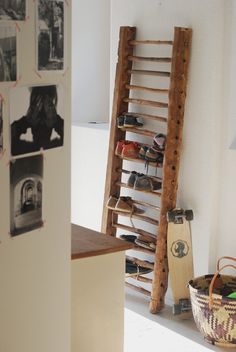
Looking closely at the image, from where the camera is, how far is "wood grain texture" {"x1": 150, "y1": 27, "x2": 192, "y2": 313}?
13.4 feet

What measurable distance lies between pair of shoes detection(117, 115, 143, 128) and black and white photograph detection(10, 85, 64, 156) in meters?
2.39

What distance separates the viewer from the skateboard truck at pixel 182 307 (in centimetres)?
420

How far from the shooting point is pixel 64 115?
200 centimetres

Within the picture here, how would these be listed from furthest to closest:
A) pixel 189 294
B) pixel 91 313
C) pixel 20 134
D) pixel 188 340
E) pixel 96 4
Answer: pixel 96 4 → pixel 189 294 → pixel 188 340 → pixel 91 313 → pixel 20 134

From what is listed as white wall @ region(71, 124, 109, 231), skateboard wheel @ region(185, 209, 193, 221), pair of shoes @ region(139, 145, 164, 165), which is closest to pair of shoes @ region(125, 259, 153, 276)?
skateboard wheel @ region(185, 209, 193, 221)

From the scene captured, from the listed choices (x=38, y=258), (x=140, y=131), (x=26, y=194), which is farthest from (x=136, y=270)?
(x=26, y=194)

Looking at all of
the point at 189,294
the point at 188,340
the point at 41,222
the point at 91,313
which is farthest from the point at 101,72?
the point at 41,222

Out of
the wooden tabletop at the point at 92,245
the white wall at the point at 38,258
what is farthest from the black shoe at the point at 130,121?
the white wall at the point at 38,258

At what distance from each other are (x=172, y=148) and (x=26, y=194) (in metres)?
2.36

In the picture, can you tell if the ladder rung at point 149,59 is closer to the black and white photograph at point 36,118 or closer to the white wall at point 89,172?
the white wall at point 89,172

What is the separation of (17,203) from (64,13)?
55 centimetres

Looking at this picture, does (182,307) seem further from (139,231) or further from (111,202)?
(111,202)

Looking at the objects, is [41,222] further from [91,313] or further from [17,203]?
[91,313]

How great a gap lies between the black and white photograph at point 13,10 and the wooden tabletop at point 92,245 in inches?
38.3
